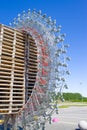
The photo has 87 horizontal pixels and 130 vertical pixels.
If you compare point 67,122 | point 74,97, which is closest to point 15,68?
point 67,122

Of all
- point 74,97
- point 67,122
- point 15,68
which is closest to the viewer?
point 15,68

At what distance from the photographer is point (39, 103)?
28.9 ft

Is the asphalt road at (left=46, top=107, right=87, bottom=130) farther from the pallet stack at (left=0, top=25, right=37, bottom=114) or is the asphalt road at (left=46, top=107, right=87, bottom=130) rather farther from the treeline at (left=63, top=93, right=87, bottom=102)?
the treeline at (left=63, top=93, right=87, bottom=102)

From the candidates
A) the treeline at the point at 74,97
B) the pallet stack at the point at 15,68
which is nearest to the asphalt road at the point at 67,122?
the pallet stack at the point at 15,68

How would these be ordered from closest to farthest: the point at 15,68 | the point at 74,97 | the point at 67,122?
1. the point at 15,68
2. the point at 67,122
3. the point at 74,97

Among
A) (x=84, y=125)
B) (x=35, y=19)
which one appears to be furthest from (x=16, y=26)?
(x=84, y=125)

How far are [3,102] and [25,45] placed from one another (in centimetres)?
219

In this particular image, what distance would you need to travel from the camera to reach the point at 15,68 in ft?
28.3

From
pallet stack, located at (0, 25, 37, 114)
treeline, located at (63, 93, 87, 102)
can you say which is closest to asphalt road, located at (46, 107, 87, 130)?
pallet stack, located at (0, 25, 37, 114)

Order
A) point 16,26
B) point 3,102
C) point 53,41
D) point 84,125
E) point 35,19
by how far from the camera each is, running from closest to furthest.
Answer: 1. point 3,102
2. point 53,41
3. point 35,19
4. point 16,26
5. point 84,125

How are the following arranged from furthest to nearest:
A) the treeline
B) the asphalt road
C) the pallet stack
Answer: the treeline
the asphalt road
the pallet stack

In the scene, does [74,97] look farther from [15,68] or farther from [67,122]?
[15,68]

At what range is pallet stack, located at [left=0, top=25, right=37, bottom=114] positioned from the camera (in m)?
8.30

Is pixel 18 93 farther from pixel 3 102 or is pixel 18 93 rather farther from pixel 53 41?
pixel 53 41
